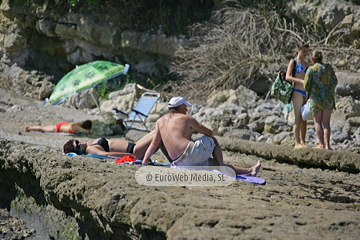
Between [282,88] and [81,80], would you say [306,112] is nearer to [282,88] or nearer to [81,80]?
[282,88]

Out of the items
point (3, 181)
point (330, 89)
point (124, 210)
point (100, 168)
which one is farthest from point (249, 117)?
point (124, 210)

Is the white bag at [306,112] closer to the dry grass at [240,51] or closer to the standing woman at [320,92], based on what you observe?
the standing woman at [320,92]

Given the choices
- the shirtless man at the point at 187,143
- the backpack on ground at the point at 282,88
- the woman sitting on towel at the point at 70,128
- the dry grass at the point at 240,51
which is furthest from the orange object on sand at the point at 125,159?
the dry grass at the point at 240,51

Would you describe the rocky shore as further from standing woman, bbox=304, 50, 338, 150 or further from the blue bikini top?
the blue bikini top

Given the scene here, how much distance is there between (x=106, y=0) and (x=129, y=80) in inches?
118

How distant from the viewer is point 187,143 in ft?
15.6

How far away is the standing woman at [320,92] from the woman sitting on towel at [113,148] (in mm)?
2333

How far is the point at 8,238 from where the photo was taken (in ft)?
16.0

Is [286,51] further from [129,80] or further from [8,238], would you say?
[8,238]

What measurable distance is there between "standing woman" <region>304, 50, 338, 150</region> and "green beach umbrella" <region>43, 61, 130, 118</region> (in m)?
4.64

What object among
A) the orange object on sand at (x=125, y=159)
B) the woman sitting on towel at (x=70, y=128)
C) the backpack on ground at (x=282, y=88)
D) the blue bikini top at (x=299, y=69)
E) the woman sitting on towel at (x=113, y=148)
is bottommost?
the woman sitting on towel at (x=70, y=128)

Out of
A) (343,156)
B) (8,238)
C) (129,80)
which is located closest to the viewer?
(8,238)

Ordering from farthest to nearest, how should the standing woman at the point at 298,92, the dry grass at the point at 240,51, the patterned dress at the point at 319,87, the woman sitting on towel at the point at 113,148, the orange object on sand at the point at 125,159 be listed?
the dry grass at the point at 240,51
the standing woman at the point at 298,92
the patterned dress at the point at 319,87
the woman sitting on towel at the point at 113,148
the orange object on sand at the point at 125,159

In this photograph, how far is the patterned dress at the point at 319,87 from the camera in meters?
6.69
